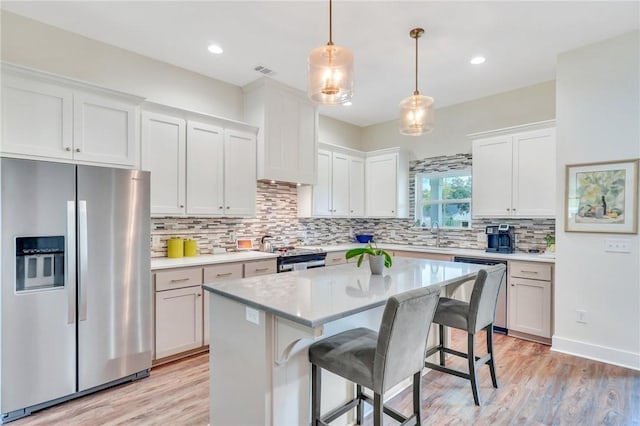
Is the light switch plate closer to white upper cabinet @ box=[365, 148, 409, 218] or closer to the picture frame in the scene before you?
the picture frame

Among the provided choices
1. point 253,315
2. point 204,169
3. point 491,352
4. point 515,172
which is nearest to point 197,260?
point 204,169

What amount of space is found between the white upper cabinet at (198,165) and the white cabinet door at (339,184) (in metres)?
1.44

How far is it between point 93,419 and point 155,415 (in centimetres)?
39

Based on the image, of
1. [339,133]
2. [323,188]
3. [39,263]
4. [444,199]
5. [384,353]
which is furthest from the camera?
[339,133]

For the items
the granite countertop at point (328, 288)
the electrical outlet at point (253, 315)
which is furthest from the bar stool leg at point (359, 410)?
the electrical outlet at point (253, 315)

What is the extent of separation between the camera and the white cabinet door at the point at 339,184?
504 centimetres

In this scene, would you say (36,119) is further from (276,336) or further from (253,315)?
(276,336)

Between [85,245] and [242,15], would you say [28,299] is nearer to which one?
[85,245]

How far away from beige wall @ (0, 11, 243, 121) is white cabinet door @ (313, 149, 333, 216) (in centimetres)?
136

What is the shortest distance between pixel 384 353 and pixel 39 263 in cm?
235

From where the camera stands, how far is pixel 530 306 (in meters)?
3.59

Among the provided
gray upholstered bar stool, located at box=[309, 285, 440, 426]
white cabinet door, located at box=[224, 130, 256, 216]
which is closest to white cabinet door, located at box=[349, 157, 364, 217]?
white cabinet door, located at box=[224, 130, 256, 216]

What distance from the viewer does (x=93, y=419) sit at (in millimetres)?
2191

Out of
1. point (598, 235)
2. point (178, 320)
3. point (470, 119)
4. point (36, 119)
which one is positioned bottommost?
point (178, 320)
